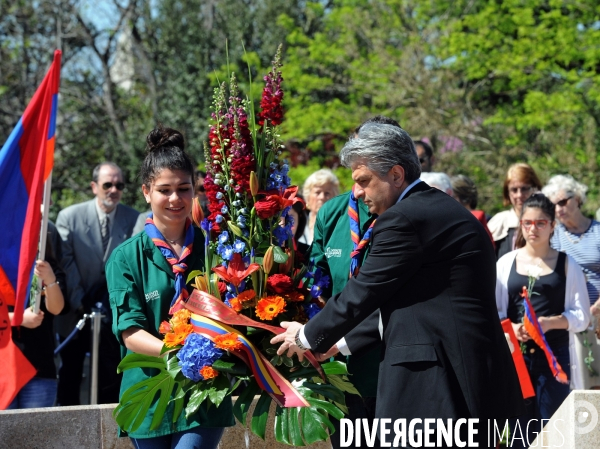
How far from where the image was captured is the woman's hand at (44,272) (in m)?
6.00

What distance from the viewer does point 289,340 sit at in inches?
155

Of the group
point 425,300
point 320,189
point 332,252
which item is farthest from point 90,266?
point 425,300

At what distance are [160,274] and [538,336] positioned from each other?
115 inches

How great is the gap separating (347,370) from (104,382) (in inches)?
143

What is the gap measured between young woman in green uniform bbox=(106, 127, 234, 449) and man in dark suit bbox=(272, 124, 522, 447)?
0.87 meters

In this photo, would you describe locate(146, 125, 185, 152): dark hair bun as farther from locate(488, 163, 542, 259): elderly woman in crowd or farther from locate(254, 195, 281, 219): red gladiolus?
locate(488, 163, 542, 259): elderly woman in crowd

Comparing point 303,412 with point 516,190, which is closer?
point 303,412

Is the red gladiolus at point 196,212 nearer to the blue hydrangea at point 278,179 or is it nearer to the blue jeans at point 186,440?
the blue hydrangea at point 278,179

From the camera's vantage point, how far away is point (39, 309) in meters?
5.98

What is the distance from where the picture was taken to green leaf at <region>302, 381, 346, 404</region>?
406cm

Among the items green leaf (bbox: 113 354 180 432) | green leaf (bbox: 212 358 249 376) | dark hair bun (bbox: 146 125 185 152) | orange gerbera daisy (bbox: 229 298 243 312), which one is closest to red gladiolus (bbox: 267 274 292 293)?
orange gerbera daisy (bbox: 229 298 243 312)

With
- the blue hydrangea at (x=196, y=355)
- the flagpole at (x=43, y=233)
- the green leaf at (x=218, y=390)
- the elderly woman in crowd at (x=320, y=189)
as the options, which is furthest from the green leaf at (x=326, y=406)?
the elderly woman in crowd at (x=320, y=189)

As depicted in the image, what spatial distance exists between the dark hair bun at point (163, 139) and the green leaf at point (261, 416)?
131cm

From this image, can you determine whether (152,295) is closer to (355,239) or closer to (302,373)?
(302,373)
